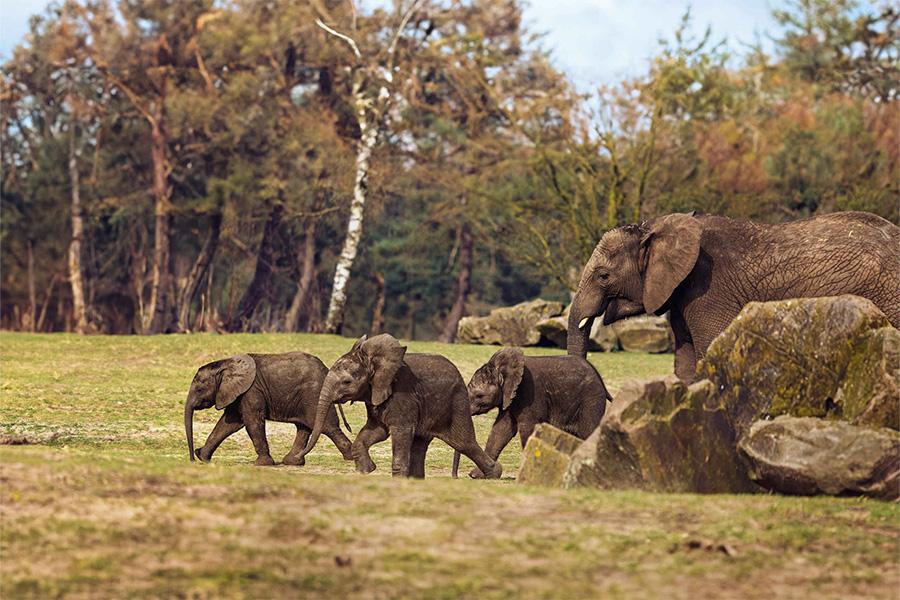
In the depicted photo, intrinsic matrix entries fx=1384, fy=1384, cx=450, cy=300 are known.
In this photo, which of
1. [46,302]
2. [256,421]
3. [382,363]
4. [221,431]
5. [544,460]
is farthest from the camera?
[46,302]

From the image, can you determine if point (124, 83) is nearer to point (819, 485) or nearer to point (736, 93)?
point (736, 93)

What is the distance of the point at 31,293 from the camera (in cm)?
5281

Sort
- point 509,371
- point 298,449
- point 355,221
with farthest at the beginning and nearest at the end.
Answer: point 355,221
point 298,449
point 509,371

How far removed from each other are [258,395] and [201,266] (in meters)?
36.9

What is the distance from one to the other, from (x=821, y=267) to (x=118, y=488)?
26.6ft

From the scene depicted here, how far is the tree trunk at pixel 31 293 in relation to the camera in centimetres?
5280

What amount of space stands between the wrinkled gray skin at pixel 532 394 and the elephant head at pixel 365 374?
1.74m

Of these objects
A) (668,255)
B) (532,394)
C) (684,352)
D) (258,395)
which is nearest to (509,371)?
(532,394)

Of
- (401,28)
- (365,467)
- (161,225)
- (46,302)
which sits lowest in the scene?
(365,467)

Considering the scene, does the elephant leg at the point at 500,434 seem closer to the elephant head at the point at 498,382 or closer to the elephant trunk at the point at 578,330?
the elephant head at the point at 498,382

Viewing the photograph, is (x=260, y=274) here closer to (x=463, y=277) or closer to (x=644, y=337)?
(x=463, y=277)

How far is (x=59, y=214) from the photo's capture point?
5506 cm

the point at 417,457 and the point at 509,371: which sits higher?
the point at 509,371

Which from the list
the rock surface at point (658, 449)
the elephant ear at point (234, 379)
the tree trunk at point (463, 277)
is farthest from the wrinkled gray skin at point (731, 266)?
the tree trunk at point (463, 277)
